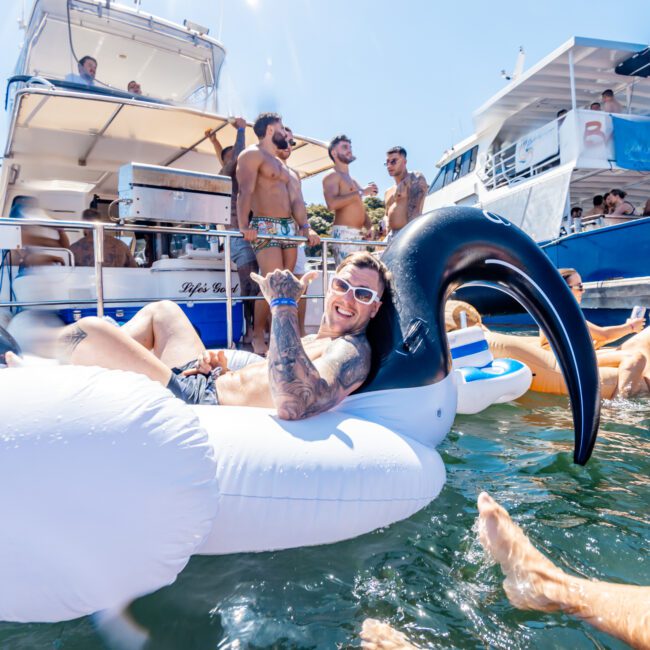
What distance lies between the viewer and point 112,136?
6.27 metres

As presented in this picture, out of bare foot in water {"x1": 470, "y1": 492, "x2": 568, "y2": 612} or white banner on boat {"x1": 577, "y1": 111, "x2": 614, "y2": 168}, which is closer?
bare foot in water {"x1": 470, "y1": 492, "x2": 568, "y2": 612}

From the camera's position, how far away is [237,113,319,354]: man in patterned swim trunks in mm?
4434

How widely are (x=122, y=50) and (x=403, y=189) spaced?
460 centimetres


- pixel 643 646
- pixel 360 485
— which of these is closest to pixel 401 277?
pixel 360 485

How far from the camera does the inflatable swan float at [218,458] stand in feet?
4.18

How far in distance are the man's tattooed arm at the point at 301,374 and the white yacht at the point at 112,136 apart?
8.58 feet

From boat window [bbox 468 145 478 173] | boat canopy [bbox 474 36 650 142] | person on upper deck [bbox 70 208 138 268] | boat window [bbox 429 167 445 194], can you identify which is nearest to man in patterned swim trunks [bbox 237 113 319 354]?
person on upper deck [bbox 70 208 138 268]

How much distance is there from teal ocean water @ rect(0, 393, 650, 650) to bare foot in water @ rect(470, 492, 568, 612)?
41 mm

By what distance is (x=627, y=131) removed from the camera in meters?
9.45

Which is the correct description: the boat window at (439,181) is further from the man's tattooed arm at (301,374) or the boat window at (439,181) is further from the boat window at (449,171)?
the man's tattooed arm at (301,374)

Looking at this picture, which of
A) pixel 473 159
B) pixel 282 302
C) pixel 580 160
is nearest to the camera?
pixel 282 302

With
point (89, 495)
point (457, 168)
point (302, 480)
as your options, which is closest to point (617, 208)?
point (457, 168)

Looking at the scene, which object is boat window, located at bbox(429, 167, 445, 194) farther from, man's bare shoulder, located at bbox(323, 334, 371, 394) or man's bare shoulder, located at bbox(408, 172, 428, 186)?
man's bare shoulder, located at bbox(323, 334, 371, 394)

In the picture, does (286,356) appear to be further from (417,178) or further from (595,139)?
(595,139)
